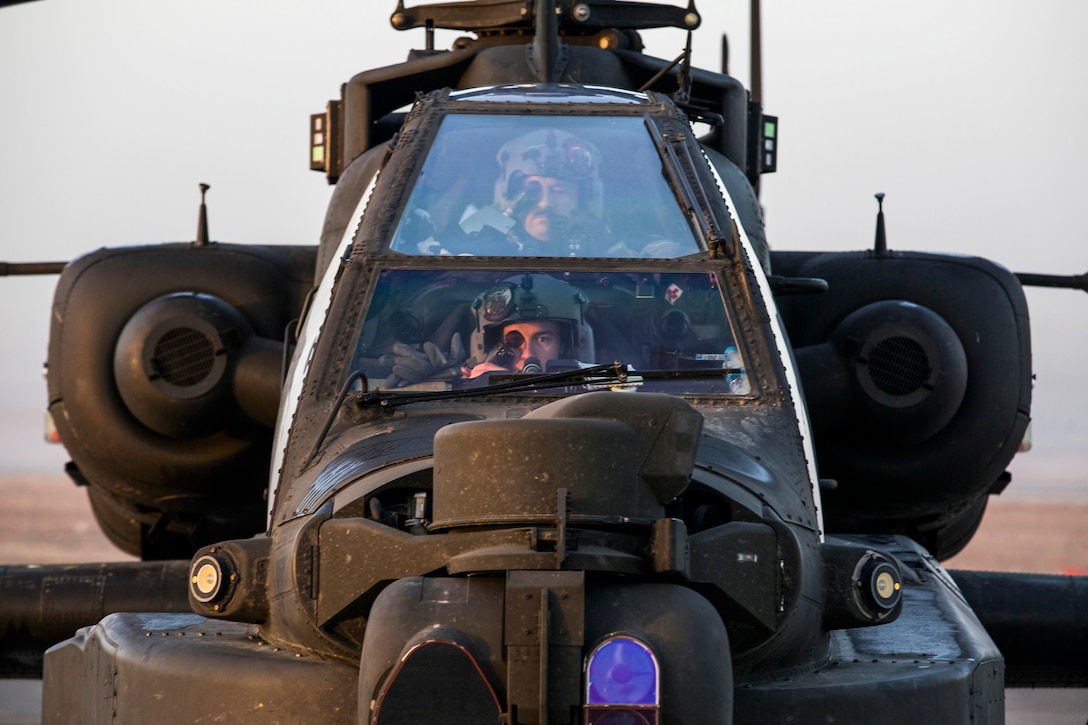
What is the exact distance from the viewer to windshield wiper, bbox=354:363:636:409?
14.5 feet

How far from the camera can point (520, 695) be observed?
10.9 feet

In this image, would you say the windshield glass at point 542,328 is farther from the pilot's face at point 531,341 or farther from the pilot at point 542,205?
the pilot at point 542,205

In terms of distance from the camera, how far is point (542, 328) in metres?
4.91

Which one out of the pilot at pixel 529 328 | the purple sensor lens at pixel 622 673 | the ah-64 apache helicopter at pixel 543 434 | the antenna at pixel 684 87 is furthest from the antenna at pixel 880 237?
the purple sensor lens at pixel 622 673

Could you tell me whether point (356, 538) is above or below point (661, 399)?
below

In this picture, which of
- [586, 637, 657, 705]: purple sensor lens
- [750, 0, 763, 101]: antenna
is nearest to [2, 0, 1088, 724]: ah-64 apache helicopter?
[586, 637, 657, 705]: purple sensor lens

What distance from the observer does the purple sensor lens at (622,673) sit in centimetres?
331

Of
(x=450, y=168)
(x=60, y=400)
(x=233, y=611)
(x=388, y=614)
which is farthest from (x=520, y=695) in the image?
(x=60, y=400)

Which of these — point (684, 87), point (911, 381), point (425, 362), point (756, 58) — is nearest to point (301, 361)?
point (425, 362)

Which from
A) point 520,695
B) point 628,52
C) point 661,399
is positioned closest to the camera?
point 520,695

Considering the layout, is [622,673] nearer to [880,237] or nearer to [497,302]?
[497,302]

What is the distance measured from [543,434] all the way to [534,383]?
95 centimetres

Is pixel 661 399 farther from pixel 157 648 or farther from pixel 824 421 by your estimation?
pixel 824 421

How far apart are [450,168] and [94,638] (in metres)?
2.00
